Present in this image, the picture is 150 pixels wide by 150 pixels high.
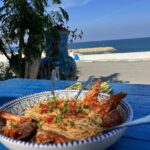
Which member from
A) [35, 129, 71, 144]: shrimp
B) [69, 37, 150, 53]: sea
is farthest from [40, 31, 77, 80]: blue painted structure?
[69, 37, 150, 53]: sea

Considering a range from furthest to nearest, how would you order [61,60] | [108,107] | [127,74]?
[127,74] < [61,60] < [108,107]

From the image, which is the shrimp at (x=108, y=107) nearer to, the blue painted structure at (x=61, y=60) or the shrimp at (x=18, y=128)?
the shrimp at (x=18, y=128)

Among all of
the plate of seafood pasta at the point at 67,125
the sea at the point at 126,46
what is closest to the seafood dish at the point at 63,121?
the plate of seafood pasta at the point at 67,125

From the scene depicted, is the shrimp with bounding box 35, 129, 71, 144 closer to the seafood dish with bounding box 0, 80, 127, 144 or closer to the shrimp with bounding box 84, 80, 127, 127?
the seafood dish with bounding box 0, 80, 127, 144

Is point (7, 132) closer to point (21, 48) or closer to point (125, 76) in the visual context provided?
point (21, 48)

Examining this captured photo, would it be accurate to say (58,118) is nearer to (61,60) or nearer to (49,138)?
(49,138)

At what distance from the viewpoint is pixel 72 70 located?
13.3 ft

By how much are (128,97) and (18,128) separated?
2.40ft

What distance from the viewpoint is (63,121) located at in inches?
29.9

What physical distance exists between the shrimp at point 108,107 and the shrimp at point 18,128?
191 millimetres

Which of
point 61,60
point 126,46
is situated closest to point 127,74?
point 61,60

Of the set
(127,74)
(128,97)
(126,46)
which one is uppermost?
(126,46)

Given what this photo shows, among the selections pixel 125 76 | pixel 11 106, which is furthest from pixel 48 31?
pixel 11 106

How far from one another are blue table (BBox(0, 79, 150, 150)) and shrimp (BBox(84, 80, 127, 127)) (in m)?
0.08
